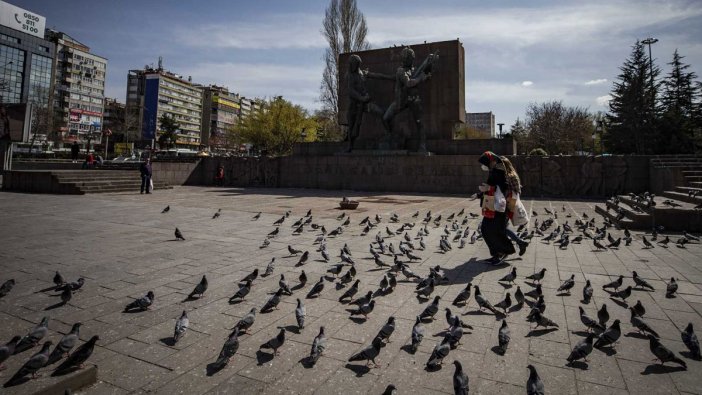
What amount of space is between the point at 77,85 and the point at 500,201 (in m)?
118

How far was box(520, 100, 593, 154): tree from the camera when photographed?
155 feet

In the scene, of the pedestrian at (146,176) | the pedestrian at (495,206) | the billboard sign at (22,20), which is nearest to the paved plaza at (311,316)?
the pedestrian at (495,206)

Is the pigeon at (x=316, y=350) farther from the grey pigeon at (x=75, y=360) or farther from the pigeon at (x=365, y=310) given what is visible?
the grey pigeon at (x=75, y=360)

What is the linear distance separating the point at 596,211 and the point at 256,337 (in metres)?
15.2

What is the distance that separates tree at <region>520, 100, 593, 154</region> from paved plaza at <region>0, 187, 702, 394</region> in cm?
4459

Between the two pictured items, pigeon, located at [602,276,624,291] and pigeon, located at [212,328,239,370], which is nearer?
pigeon, located at [212,328,239,370]

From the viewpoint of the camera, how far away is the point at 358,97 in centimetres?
2405

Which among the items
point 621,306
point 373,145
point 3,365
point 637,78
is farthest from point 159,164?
point 637,78

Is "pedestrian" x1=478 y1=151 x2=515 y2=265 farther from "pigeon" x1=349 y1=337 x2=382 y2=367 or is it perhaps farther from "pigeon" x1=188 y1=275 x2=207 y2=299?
"pigeon" x1=188 y1=275 x2=207 y2=299

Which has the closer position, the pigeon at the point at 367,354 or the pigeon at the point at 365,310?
the pigeon at the point at 367,354

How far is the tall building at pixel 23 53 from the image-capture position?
80.6 m

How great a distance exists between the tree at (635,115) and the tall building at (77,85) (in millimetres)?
99287

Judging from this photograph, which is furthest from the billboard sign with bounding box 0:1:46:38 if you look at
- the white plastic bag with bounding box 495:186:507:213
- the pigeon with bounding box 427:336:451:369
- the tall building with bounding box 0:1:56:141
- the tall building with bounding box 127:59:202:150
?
the pigeon with bounding box 427:336:451:369

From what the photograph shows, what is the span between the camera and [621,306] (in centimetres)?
441
